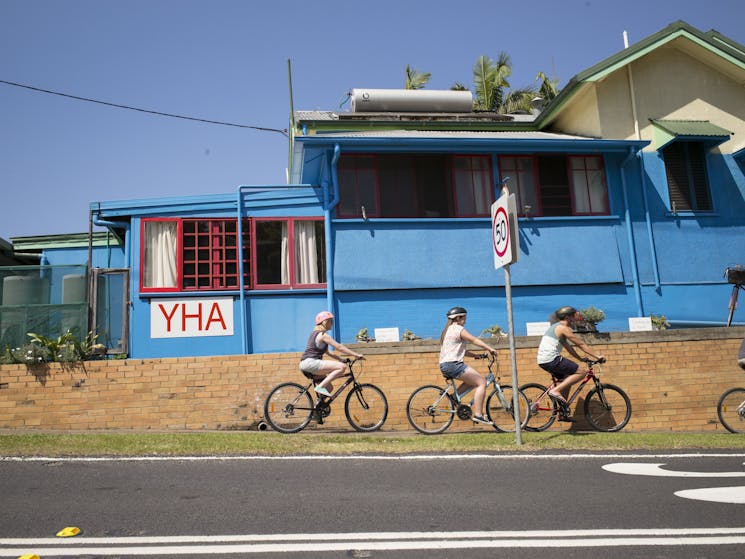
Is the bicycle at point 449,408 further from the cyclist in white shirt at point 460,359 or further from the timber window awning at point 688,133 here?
the timber window awning at point 688,133

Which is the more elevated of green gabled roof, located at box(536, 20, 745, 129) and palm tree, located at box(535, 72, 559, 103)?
palm tree, located at box(535, 72, 559, 103)

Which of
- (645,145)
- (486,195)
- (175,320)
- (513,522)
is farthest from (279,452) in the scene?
(645,145)

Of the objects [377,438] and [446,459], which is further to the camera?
[377,438]

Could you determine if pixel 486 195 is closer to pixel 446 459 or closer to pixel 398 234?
pixel 398 234

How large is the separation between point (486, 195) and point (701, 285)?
17.3 ft

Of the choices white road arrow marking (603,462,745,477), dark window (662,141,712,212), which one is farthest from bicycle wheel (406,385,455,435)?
dark window (662,141,712,212)

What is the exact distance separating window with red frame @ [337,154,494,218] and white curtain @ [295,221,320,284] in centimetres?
82

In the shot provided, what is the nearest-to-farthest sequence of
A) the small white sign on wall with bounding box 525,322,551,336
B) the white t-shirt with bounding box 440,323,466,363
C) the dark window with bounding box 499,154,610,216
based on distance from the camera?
the white t-shirt with bounding box 440,323,466,363
the small white sign on wall with bounding box 525,322,551,336
the dark window with bounding box 499,154,610,216

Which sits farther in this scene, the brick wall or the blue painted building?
the blue painted building

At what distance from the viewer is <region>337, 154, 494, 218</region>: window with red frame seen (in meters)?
13.6

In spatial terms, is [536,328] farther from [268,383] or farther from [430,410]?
[268,383]

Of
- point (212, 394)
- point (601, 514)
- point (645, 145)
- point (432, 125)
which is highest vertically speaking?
point (432, 125)

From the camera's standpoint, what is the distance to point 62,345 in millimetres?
10469

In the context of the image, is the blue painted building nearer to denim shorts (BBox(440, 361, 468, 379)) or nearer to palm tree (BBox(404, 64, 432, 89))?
denim shorts (BBox(440, 361, 468, 379))
